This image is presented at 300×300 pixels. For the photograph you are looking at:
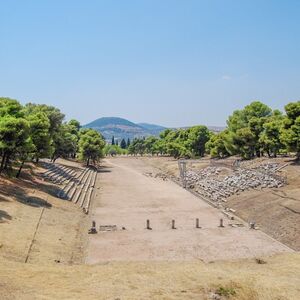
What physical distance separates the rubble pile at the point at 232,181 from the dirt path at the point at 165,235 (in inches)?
150

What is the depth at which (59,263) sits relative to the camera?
909 inches

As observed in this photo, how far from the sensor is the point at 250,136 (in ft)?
Answer: 244

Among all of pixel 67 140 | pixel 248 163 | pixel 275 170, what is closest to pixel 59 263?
pixel 275 170

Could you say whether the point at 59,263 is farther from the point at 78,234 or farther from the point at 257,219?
the point at 257,219

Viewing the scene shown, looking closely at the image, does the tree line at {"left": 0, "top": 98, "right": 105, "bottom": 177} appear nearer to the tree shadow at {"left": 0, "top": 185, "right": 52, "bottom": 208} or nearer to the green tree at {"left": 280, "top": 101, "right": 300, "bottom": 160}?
the tree shadow at {"left": 0, "top": 185, "right": 52, "bottom": 208}

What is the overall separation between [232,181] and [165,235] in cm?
2561

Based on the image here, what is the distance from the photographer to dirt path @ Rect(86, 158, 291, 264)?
2708cm

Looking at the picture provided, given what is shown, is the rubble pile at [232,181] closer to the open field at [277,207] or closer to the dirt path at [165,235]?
the open field at [277,207]

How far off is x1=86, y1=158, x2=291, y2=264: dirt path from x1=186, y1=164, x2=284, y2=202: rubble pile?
3808 mm

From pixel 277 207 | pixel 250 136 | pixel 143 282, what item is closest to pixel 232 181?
pixel 277 207

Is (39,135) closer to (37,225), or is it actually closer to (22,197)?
(22,197)

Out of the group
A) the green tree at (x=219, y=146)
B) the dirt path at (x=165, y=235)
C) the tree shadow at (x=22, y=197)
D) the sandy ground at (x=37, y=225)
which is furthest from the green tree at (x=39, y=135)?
the green tree at (x=219, y=146)

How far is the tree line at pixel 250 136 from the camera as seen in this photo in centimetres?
5866

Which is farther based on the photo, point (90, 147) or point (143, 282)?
point (90, 147)
